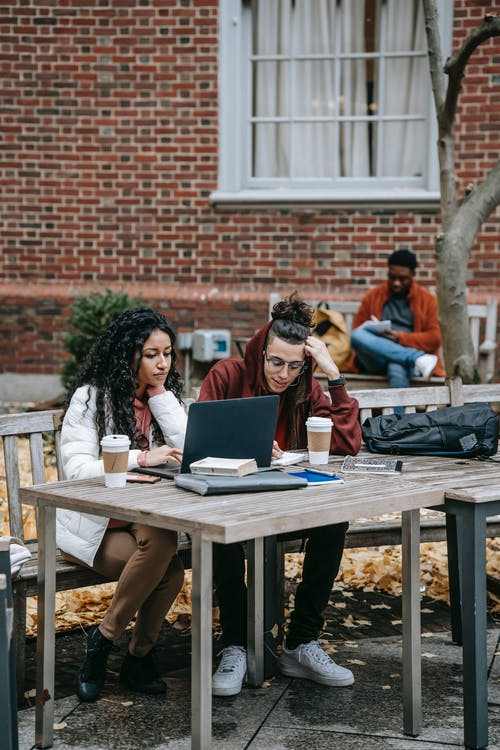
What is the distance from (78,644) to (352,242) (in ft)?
20.1

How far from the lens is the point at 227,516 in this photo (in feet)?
9.41

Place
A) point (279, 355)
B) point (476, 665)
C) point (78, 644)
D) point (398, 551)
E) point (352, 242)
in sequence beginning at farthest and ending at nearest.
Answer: point (352, 242) < point (398, 551) < point (78, 644) < point (279, 355) < point (476, 665)

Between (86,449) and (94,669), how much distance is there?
0.77 metres

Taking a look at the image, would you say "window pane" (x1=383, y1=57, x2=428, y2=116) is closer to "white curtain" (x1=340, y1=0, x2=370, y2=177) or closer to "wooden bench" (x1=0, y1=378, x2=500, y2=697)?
"white curtain" (x1=340, y1=0, x2=370, y2=177)

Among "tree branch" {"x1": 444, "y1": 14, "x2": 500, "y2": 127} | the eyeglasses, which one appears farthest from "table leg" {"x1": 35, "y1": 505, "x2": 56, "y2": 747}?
"tree branch" {"x1": 444, "y1": 14, "x2": 500, "y2": 127}

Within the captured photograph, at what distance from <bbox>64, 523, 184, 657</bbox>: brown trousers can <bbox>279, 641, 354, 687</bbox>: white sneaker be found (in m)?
0.55

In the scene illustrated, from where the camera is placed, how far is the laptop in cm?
327

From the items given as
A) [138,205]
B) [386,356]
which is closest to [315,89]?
[138,205]

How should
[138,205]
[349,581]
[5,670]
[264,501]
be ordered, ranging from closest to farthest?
[5,670] < [264,501] < [349,581] < [138,205]

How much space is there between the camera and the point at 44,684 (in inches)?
133

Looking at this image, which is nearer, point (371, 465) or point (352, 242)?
point (371, 465)

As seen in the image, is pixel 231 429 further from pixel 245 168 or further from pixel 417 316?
pixel 245 168

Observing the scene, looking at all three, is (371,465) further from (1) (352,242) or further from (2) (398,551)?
(1) (352,242)

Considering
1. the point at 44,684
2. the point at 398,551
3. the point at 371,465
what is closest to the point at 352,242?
the point at 398,551
